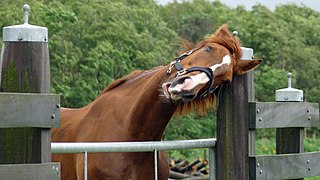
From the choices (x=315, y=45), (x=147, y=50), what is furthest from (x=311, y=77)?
(x=147, y=50)

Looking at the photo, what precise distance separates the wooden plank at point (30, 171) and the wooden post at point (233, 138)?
1.12m

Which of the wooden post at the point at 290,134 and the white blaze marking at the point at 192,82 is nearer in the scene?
the white blaze marking at the point at 192,82

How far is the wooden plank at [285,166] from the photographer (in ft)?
14.3

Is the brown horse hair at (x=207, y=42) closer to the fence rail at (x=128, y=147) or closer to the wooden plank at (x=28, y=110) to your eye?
the fence rail at (x=128, y=147)

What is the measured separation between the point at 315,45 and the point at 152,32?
604 inches

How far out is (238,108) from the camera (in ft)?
14.2

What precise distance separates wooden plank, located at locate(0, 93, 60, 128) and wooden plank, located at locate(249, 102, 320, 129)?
1.26 m

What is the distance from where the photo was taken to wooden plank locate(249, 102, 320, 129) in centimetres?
436

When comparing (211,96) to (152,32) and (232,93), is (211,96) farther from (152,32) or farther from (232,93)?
(152,32)

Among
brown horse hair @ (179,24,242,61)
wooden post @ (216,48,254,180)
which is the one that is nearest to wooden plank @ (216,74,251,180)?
wooden post @ (216,48,254,180)

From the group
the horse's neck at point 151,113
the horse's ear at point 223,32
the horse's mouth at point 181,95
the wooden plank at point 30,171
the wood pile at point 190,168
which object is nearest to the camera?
the wooden plank at point 30,171

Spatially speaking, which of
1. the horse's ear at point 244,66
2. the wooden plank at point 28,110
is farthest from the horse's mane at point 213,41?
the wooden plank at point 28,110

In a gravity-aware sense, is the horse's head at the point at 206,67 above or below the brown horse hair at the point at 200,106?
above

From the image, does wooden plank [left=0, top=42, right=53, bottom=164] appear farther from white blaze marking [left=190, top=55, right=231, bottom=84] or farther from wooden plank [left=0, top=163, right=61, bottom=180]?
white blaze marking [left=190, top=55, right=231, bottom=84]
